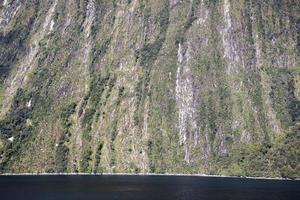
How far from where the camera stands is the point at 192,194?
158750mm

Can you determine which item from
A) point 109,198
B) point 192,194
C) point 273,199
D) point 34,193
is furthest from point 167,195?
point 34,193

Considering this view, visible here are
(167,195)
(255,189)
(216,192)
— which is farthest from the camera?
(255,189)

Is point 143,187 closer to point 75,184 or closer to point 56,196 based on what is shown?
point 75,184

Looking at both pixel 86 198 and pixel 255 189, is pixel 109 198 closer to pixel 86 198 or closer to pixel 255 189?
pixel 86 198

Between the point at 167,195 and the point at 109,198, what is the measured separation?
19282 mm

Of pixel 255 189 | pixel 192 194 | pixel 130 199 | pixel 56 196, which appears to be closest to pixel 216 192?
pixel 192 194

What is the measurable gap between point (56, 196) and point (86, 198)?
10.4m

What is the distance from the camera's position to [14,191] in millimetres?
160750

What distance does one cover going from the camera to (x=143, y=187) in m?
182

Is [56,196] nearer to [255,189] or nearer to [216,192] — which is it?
[216,192]

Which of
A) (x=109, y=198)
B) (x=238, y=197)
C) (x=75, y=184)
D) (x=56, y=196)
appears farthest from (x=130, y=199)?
(x=75, y=184)

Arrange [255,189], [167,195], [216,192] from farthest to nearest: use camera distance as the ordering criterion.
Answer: [255,189]
[216,192]
[167,195]

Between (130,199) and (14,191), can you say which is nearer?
(130,199)

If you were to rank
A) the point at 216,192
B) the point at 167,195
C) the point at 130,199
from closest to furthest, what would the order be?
the point at 130,199 < the point at 167,195 < the point at 216,192
